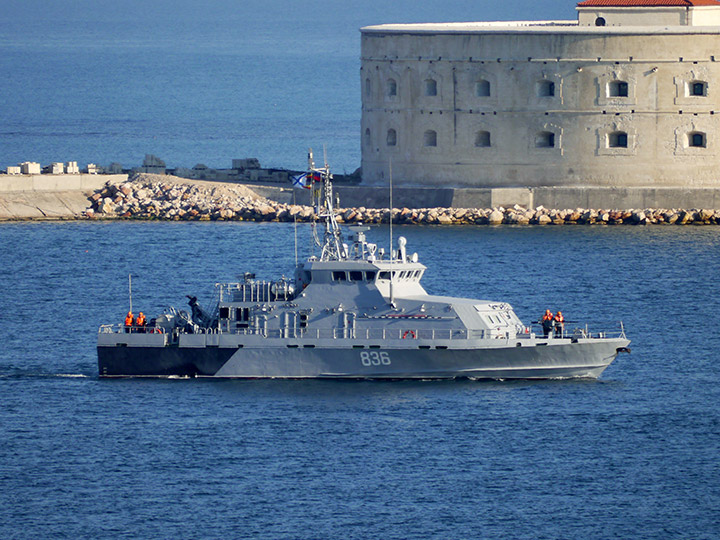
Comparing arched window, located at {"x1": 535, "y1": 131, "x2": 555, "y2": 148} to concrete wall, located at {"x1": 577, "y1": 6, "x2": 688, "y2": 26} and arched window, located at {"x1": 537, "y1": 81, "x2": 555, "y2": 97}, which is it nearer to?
arched window, located at {"x1": 537, "y1": 81, "x2": 555, "y2": 97}

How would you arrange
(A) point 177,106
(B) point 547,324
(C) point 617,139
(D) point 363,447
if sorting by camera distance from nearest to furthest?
(D) point 363,447
(B) point 547,324
(C) point 617,139
(A) point 177,106

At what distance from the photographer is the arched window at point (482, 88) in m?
66.6

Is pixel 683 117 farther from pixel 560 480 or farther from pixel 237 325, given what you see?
pixel 560 480

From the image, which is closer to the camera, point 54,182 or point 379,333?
point 379,333

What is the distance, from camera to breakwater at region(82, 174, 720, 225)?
6450cm

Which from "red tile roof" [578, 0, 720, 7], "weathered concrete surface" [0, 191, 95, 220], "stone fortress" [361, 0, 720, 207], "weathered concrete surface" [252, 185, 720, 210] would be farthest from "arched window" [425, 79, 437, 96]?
"weathered concrete surface" [0, 191, 95, 220]

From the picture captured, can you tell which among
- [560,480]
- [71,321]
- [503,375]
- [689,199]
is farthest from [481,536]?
[689,199]

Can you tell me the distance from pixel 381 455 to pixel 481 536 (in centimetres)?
431

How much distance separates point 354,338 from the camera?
39781 mm

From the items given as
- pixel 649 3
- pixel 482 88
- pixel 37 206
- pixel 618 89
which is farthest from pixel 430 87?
pixel 37 206

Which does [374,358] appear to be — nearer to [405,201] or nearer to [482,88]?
[405,201]

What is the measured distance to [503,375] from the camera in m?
40.0

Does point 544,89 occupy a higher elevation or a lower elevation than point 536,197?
higher

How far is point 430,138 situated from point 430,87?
181 cm
